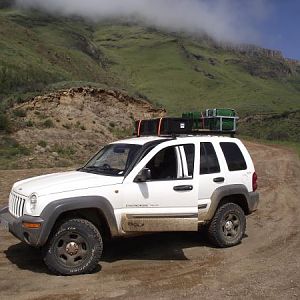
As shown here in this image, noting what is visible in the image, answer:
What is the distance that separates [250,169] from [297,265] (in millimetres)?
1887

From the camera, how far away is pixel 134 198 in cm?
685

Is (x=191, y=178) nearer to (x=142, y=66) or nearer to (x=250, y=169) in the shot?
(x=250, y=169)

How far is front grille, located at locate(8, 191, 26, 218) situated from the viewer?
6.52 metres

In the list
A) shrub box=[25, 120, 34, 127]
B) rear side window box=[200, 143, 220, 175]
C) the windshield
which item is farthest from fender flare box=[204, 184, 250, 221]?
shrub box=[25, 120, 34, 127]

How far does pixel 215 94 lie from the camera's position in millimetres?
128125

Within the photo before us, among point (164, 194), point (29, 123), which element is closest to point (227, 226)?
point (164, 194)

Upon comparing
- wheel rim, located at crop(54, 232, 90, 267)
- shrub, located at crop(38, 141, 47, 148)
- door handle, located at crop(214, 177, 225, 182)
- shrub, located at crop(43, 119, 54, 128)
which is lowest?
wheel rim, located at crop(54, 232, 90, 267)

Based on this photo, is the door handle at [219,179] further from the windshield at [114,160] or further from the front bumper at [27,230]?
the front bumper at [27,230]

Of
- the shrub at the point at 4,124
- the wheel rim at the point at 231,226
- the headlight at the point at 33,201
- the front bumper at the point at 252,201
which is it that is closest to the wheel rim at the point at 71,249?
the headlight at the point at 33,201

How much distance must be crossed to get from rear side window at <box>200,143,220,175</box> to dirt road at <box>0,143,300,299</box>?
1289mm

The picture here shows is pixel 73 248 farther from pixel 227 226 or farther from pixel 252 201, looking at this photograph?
pixel 252 201

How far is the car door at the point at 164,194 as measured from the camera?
6.85m

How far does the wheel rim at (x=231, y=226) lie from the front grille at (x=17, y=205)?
324cm

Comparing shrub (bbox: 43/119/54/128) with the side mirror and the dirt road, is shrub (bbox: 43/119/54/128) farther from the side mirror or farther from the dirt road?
the side mirror
